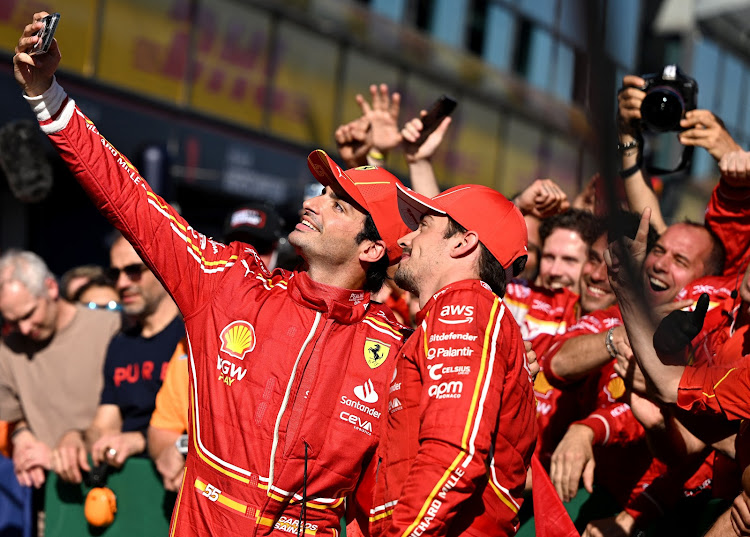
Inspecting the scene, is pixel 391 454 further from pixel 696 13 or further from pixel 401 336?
pixel 696 13

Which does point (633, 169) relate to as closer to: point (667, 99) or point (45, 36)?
point (667, 99)

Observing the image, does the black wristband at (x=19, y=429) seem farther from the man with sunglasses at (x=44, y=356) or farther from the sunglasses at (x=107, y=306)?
the sunglasses at (x=107, y=306)

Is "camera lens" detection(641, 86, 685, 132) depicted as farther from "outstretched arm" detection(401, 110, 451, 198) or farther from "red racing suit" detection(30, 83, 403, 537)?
"red racing suit" detection(30, 83, 403, 537)

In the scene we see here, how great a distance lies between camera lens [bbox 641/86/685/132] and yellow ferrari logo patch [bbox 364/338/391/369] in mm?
1721

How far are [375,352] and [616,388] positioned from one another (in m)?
1.50

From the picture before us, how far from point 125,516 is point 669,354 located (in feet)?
9.62

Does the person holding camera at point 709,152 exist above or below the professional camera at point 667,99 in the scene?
below

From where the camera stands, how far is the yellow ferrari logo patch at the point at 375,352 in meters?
3.07

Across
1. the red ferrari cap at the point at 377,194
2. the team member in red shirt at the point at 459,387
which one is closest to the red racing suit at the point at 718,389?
the team member in red shirt at the point at 459,387

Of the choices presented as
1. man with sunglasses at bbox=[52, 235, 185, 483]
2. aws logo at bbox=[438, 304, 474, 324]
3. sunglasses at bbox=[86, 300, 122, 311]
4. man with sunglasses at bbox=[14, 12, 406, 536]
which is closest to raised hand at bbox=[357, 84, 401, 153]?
man with sunglasses at bbox=[52, 235, 185, 483]

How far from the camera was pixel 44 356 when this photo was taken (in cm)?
542

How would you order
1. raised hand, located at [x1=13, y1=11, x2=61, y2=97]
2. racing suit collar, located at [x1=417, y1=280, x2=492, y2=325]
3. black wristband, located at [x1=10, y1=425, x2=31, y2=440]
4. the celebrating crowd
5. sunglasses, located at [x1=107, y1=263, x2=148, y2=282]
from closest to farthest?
the celebrating crowd
racing suit collar, located at [x1=417, y1=280, x2=492, y2=325]
raised hand, located at [x1=13, y1=11, x2=61, y2=97]
sunglasses, located at [x1=107, y1=263, x2=148, y2=282]
black wristband, located at [x1=10, y1=425, x2=31, y2=440]

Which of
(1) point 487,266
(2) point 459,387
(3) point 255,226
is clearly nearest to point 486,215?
(1) point 487,266

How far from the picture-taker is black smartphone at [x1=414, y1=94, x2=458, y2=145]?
167 inches
